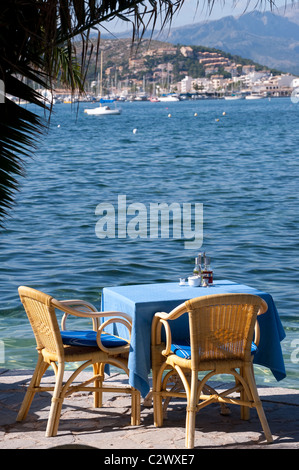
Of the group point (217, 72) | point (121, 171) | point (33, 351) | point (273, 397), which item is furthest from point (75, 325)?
point (217, 72)

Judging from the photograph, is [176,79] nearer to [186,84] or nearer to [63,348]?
[186,84]

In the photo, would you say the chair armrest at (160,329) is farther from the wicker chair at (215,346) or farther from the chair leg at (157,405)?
the chair leg at (157,405)

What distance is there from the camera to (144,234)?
1627 centimetres

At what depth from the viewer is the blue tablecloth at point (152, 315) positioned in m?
4.47

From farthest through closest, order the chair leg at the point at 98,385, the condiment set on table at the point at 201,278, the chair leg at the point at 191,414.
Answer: the condiment set on table at the point at 201,278 < the chair leg at the point at 98,385 < the chair leg at the point at 191,414

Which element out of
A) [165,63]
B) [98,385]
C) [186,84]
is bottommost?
[98,385]

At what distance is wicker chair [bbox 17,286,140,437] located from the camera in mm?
4320

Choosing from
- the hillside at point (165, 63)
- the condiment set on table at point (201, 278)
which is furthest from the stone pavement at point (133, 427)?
the hillside at point (165, 63)

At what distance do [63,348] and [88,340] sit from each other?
0.66ft

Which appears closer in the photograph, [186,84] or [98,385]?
[98,385]

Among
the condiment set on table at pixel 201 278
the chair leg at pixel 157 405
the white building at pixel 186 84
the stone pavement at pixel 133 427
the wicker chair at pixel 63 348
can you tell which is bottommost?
the stone pavement at pixel 133 427

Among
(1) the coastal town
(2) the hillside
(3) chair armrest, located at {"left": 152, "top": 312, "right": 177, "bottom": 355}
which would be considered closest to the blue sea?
(3) chair armrest, located at {"left": 152, "top": 312, "right": 177, "bottom": 355}

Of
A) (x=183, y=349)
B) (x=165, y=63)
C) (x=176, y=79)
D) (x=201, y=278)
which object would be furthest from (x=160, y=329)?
(x=176, y=79)

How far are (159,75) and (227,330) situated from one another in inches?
7193
